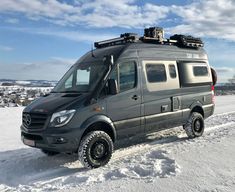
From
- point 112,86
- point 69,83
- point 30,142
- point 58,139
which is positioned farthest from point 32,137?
point 112,86

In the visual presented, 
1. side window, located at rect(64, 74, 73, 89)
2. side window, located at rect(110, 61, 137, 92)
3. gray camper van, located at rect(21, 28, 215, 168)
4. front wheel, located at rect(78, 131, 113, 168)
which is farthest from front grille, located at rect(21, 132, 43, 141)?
side window, located at rect(110, 61, 137, 92)

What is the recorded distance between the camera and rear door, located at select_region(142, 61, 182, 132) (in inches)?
312

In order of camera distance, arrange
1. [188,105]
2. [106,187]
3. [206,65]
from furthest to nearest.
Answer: [206,65] → [188,105] → [106,187]

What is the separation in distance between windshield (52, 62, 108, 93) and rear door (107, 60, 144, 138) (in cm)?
37

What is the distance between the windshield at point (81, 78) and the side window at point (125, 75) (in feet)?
0.97

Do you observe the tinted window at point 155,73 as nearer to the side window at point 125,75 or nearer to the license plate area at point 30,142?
the side window at point 125,75

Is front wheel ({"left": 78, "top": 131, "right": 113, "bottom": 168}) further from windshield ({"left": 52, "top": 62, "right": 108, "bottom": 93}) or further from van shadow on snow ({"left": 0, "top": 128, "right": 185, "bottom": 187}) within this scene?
windshield ({"left": 52, "top": 62, "right": 108, "bottom": 93})

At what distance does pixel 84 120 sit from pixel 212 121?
7.15 meters

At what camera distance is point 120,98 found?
720cm

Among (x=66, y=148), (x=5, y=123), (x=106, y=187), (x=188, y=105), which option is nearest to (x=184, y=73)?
(x=188, y=105)

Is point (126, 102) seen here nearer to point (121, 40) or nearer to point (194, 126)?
point (121, 40)

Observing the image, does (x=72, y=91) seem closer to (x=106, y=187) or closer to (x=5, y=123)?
(x=106, y=187)

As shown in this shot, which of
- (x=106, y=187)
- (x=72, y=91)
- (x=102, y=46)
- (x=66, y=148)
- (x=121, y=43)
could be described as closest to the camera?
(x=106, y=187)

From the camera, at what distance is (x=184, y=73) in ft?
30.0
